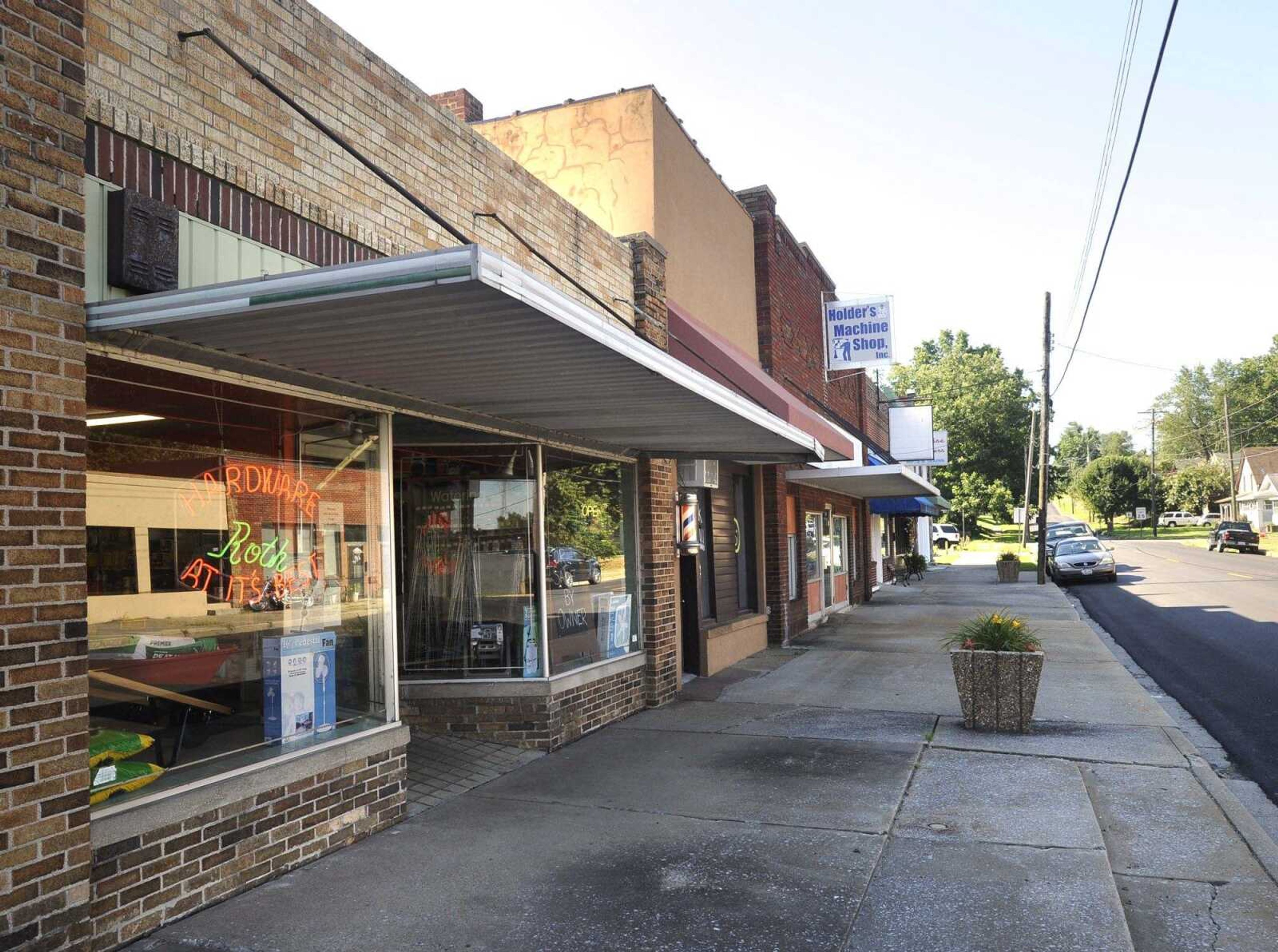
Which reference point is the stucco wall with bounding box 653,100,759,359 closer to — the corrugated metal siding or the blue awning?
the corrugated metal siding

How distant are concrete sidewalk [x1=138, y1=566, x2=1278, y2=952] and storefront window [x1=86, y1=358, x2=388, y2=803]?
830 millimetres

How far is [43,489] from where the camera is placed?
12.6 ft

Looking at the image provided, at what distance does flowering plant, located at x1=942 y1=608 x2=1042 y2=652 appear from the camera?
835 centimetres

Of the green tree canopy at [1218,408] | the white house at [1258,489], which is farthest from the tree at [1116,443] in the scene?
the white house at [1258,489]

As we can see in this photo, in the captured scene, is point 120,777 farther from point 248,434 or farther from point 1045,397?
point 1045,397

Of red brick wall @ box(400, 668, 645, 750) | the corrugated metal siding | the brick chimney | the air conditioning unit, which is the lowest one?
red brick wall @ box(400, 668, 645, 750)

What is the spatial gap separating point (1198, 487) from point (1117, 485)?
8.48 m

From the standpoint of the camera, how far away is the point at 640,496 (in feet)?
32.7

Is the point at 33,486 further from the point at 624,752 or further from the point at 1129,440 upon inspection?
the point at 1129,440

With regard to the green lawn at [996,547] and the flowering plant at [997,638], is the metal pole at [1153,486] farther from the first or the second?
the flowering plant at [997,638]

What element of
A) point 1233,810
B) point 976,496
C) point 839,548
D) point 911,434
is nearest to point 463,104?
point 1233,810

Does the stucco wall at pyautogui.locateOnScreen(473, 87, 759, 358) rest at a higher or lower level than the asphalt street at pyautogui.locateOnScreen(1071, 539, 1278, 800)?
higher

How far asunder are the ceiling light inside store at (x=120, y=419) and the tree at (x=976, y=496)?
65074 mm

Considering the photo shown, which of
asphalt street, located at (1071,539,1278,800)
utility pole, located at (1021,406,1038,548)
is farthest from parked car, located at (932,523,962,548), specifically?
asphalt street, located at (1071,539,1278,800)
